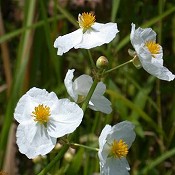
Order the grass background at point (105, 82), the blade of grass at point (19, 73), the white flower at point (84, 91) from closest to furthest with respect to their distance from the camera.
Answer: the white flower at point (84, 91)
the blade of grass at point (19, 73)
the grass background at point (105, 82)


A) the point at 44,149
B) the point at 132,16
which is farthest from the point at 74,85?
the point at 132,16

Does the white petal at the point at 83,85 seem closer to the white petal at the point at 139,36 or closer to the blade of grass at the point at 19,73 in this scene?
the white petal at the point at 139,36

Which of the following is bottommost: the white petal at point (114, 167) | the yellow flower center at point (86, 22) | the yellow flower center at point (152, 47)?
the white petal at point (114, 167)

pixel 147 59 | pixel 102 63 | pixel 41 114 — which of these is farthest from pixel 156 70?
pixel 41 114

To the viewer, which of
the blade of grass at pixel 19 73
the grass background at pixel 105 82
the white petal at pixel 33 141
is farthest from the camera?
the grass background at pixel 105 82

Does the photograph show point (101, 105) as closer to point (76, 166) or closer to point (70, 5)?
point (76, 166)

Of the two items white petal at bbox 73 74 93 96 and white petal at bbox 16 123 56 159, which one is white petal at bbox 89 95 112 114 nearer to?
white petal at bbox 73 74 93 96

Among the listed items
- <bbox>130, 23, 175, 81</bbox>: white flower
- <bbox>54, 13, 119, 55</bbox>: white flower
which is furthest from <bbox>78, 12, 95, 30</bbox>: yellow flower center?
<bbox>130, 23, 175, 81</bbox>: white flower

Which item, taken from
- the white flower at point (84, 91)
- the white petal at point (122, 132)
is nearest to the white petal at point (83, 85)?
the white flower at point (84, 91)
